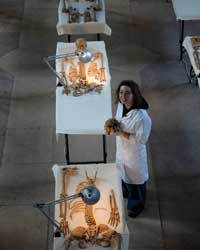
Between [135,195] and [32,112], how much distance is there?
6.60ft

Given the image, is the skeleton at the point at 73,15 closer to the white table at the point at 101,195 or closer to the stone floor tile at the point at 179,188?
the stone floor tile at the point at 179,188

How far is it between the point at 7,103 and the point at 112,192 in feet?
8.59

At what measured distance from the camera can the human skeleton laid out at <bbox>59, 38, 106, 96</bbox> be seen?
17.7 ft

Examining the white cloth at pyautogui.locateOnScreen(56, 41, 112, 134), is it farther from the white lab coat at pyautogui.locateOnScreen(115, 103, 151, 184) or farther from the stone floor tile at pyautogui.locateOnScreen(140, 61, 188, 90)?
the stone floor tile at pyautogui.locateOnScreen(140, 61, 188, 90)

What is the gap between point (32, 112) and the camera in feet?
20.9

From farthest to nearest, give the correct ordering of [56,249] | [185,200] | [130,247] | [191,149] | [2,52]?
[2,52] → [191,149] → [185,200] → [130,247] → [56,249]

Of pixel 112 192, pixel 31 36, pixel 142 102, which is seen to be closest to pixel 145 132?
pixel 142 102

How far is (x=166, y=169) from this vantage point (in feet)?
18.6

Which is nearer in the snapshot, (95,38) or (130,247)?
(130,247)

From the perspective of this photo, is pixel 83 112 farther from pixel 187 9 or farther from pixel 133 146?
pixel 187 9

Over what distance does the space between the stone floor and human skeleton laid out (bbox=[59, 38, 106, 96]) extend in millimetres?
846

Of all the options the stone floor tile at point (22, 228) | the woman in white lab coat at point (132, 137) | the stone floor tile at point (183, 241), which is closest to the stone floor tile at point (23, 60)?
the stone floor tile at point (22, 228)

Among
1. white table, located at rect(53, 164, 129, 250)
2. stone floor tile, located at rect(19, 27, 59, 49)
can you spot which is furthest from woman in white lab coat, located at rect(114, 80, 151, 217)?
stone floor tile, located at rect(19, 27, 59, 49)

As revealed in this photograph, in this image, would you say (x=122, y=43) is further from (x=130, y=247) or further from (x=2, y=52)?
(x=130, y=247)
